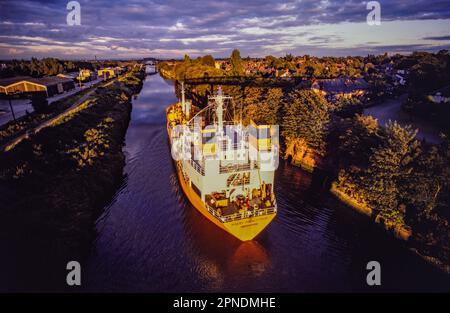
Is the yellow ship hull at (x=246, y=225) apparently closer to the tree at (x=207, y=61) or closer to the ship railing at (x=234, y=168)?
the ship railing at (x=234, y=168)

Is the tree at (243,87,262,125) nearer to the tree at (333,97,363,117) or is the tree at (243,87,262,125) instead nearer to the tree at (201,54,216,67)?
the tree at (333,97,363,117)

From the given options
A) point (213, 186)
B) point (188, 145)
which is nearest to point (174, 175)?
point (188, 145)

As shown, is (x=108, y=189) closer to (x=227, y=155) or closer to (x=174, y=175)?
(x=174, y=175)

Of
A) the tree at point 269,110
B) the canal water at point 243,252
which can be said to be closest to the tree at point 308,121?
the tree at point 269,110

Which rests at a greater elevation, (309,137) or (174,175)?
(309,137)

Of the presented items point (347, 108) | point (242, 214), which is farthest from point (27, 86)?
point (347, 108)

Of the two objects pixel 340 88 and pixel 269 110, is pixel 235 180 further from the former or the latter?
pixel 340 88

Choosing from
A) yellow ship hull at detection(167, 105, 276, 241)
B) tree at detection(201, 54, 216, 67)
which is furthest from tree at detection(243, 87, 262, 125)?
tree at detection(201, 54, 216, 67)
